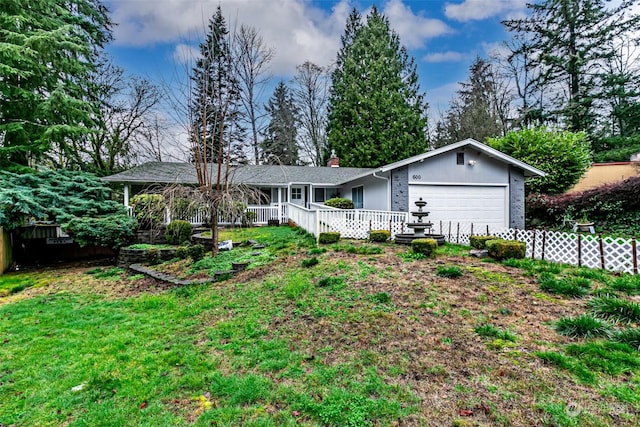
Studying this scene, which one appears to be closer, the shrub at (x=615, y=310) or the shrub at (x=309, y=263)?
the shrub at (x=615, y=310)

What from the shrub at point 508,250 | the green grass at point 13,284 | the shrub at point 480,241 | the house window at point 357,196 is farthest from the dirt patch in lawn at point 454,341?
the house window at point 357,196

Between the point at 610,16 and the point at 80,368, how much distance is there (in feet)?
105

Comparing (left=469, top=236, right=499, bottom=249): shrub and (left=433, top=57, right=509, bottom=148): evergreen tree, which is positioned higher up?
(left=433, top=57, right=509, bottom=148): evergreen tree

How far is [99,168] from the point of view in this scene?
17328 millimetres

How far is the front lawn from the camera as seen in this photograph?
8.07 ft

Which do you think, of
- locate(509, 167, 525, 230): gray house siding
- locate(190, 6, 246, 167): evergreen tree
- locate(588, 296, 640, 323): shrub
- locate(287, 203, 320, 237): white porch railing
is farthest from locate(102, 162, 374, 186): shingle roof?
locate(588, 296, 640, 323): shrub

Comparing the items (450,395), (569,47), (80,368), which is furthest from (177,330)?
(569,47)

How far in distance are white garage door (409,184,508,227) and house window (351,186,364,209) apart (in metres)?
3.77

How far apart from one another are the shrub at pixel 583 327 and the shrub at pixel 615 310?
14.4 inches

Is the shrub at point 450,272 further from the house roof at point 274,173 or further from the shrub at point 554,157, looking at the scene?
the shrub at point 554,157

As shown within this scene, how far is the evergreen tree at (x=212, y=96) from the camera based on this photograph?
817 centimetres

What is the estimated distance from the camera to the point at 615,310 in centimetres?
371

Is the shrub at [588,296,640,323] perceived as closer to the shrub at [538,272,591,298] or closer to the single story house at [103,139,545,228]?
the shrub at [538,272,591,298]

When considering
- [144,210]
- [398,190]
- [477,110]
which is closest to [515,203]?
[398,190]
